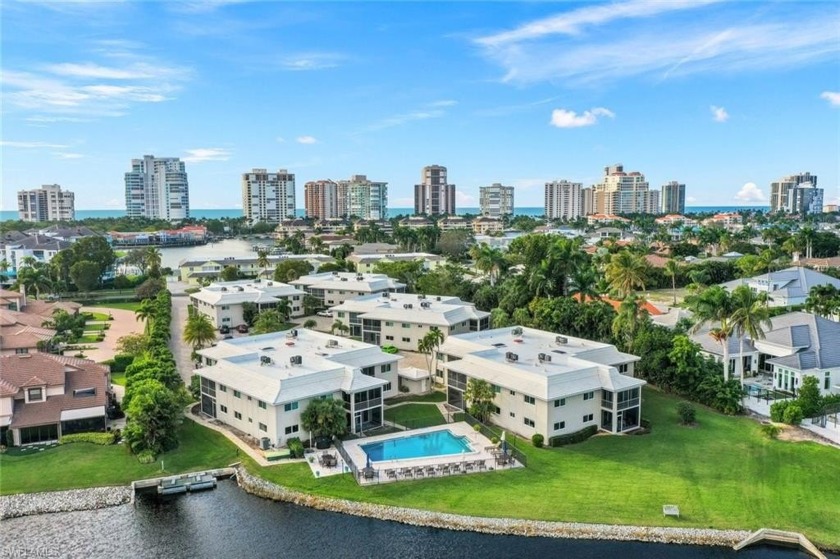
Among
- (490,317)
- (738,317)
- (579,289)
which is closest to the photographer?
(738,317)

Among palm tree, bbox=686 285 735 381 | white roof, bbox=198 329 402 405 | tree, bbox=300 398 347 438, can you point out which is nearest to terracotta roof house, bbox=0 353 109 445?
white roof, bbox=198 329 402 405

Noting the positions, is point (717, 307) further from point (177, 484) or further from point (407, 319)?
point (177, 484)

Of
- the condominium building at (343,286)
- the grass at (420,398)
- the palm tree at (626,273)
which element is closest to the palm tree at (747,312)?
the palm tree at (626,273)

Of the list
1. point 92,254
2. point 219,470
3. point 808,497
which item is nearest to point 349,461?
point 219,470

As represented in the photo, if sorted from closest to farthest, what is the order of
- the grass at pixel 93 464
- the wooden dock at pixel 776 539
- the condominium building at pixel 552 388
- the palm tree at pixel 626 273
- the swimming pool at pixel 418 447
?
1. the wooden dock at pixel 776 539
2. the grass at pixel 93 464
3. the swimming pool at pixel 418 447
4. the condominium building at pixel 552 388
5. the palm tree at pixel 626 273

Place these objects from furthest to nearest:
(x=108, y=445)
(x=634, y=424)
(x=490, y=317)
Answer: (x=490, y=317) < (x=634, y=424) < (x=108, y=445)

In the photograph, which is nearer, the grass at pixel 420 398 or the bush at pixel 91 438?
the bush at pixel 91 438

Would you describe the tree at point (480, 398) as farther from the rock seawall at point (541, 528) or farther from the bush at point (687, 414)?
the bush at point (687, 414)

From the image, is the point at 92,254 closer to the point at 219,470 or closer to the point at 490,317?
the point at 490,317
